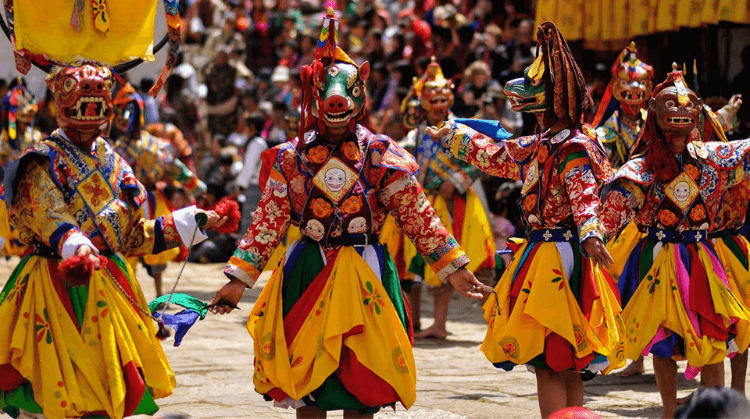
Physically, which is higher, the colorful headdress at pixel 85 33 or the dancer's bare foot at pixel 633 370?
the colorful headdress at pixel 85 33

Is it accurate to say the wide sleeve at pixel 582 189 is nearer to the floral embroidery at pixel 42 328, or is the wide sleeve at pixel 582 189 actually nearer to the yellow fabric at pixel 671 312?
the yellow fabric at pixel 671 312

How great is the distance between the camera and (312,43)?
18.0 meters

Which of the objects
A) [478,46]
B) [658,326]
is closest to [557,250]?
[658,326]

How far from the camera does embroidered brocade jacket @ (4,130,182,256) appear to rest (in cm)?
552

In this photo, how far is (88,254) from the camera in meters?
5.27

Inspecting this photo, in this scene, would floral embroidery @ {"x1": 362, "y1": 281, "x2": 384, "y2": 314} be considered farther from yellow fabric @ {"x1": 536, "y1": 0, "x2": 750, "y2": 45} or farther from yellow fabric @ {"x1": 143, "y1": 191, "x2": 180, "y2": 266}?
yellow fabric @ {"x1": 536, "y1": 0, "x2": 750, "y2": 45}

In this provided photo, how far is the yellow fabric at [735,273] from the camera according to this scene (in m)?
6.96

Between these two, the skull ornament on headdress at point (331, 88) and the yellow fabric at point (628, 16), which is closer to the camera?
the skull ornament on headdress at point (331, 88)

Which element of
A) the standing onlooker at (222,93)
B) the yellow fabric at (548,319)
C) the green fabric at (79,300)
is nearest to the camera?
the green fabric at (79,300)

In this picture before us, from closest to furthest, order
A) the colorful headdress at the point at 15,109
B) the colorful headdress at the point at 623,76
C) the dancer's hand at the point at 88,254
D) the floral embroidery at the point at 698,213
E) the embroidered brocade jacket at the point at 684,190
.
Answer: the dancer's hand at the point at 88,254 → the embroidered brocade jacket at the point at 684,190 → the floral embroidery at the point at 698,213 → the colorful headdress at the point at 623,76 → the colorful headdress at the point at 15,109

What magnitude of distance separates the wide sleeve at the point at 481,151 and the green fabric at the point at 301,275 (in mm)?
1258

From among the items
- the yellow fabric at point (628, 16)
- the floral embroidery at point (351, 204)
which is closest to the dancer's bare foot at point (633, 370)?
the floral embroidery at point (351, 204)

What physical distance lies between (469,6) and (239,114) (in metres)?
3.60

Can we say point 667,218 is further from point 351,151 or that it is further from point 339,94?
point 339,94
